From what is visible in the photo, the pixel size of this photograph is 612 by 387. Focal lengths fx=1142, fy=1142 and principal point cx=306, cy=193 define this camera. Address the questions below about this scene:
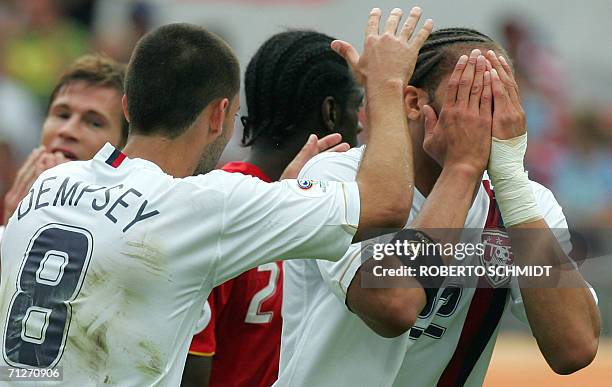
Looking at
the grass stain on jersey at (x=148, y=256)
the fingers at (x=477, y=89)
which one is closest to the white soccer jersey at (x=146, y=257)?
the grass stain on jersey at (x=148, y=256)

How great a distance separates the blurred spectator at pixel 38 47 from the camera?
1329cm

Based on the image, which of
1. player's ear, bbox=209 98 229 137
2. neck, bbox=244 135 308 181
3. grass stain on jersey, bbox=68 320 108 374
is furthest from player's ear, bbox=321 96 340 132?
grass stain on jersey, bbox=68 320 108 374

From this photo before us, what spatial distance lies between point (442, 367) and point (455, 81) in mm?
997

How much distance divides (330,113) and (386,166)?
163 centimetres

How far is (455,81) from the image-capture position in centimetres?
376

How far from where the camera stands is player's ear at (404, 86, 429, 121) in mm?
3998

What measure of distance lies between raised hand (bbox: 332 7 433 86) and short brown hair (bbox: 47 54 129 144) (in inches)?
81.5

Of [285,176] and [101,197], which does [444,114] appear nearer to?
[285,176]

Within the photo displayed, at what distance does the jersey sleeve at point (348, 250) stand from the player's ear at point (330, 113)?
105 cm

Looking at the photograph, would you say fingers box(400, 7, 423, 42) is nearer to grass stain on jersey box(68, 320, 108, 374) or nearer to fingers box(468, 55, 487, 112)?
fingers box(468, 55, 487, 112)

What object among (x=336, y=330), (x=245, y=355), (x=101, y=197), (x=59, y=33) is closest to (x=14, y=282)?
(x=101, y=197)

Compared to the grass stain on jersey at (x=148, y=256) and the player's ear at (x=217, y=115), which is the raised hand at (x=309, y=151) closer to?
the player's ear at (x=217, y=115)

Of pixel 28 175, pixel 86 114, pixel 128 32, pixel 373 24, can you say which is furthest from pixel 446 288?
pixel 128 32

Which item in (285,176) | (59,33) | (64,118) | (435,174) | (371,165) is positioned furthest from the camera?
(59,33)
